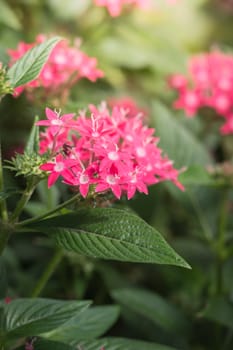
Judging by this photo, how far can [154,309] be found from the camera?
1.50m

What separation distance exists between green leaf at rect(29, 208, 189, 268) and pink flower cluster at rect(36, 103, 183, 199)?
41mm

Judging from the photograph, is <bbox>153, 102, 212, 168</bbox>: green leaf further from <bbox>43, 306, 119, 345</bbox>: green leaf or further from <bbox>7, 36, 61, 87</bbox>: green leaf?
<bbox>7, 36, 61, 87</bbox>: green leaf

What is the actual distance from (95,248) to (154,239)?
8 centimetres

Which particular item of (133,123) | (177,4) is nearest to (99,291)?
(133,123)

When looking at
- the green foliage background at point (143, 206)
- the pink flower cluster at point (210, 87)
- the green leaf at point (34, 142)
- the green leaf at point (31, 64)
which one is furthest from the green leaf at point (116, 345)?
the pink flower cluster at point (210, 87)

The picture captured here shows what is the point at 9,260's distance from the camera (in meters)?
1.61

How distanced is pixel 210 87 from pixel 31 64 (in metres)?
1.00

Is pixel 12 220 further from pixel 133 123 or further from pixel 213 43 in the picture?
pixel 213 43

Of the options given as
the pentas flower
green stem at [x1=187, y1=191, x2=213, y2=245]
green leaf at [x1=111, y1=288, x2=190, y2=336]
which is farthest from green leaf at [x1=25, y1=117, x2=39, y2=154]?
the pentas flower

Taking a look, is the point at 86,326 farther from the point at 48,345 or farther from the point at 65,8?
the point at 65,8

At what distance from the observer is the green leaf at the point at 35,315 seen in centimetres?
98

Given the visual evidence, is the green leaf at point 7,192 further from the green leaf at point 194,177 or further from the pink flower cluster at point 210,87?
the pink flower cluster at point 210,87

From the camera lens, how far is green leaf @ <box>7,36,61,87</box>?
1.01m

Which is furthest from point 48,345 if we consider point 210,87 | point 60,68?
point 210,87
